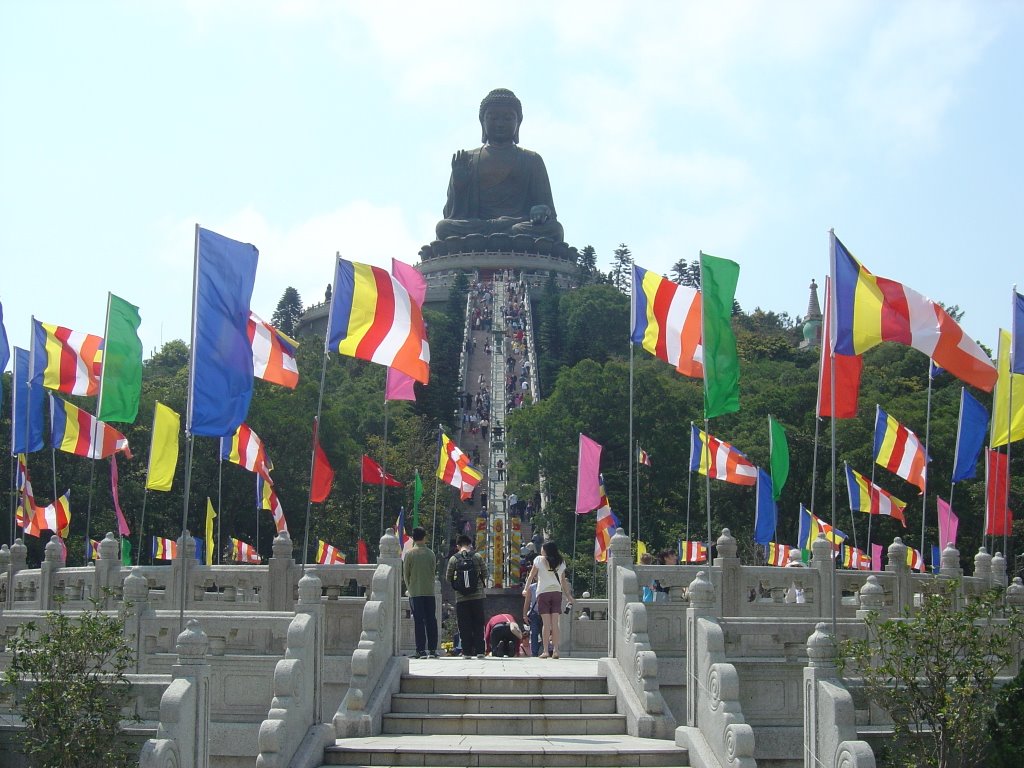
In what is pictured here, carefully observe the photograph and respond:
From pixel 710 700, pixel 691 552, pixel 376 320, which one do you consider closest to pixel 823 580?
pixel 376 320

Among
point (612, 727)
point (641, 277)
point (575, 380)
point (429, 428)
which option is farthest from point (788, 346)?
point (612, 727)

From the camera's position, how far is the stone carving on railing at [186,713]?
10953mm

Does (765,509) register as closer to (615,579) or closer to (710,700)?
(615,579)

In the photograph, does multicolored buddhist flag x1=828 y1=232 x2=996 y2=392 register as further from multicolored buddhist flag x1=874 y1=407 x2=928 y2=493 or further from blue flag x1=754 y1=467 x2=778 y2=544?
blue flag x1=754 y1=467 x2=778 y2=544

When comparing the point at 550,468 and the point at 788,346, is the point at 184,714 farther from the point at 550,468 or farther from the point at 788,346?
the point at 788,346

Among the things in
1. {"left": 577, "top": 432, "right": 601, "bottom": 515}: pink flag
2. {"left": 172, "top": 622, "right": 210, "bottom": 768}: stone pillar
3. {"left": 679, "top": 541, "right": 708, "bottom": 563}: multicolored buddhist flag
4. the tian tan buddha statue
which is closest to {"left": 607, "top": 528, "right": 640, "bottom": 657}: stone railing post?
{"left": 172, "top": 622, "right": 210, "bottom": 768}: stone pillar

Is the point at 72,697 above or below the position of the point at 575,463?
below

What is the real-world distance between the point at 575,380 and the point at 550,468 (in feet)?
14.4

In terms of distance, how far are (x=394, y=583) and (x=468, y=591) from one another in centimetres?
259

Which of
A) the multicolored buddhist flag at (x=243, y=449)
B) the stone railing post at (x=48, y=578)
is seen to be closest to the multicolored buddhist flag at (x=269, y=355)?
the stone railing post at (x=48, y=578)

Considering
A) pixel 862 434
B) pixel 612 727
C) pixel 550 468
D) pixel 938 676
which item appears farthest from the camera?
pixel 550 468

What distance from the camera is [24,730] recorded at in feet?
39.8

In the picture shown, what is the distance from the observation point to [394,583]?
56.5 feet

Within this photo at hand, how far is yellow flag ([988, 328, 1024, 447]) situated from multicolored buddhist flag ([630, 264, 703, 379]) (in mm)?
4845
